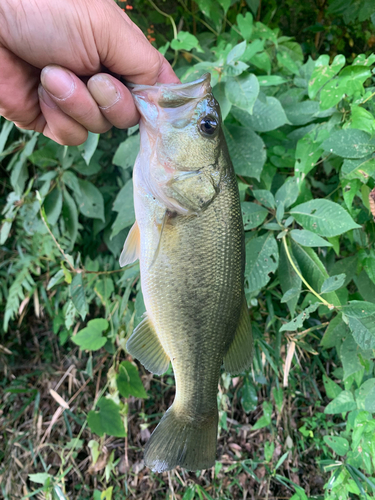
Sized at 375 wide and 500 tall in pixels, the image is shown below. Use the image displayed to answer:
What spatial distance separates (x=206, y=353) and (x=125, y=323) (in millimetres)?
1079

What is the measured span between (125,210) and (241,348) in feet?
2.66

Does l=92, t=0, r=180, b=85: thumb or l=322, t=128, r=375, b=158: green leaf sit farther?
l=322, t=128, r=375, b=158: green leaf

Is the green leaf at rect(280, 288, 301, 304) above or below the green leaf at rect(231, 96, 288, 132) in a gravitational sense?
below

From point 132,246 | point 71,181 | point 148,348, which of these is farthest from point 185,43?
point 148,348

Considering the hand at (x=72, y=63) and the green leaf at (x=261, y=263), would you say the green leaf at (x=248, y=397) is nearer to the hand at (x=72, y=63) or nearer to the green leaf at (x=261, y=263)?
the green leaf at (x=261, y=263)

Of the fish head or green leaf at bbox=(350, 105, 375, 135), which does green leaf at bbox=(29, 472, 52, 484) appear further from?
green leaf at bbox=(350, 105, 375, 135)

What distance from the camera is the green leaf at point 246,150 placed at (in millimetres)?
1345

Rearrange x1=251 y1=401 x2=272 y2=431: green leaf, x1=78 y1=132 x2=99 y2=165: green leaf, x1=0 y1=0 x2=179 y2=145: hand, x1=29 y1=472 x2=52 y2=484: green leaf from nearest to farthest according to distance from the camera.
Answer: x1=0 y1=0 x2=179 y2=145: hand < x1=78 y1=132 x2=99 y2=165: green leaf < x1=29 y1=472 x2=52 y2=484: green leaf < x1=251 y1=401 x2=272 y2=431: green leaf

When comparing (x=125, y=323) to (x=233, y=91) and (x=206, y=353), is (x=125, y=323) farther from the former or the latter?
(x=233, y=91)

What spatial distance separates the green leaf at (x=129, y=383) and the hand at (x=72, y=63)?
3.97ft

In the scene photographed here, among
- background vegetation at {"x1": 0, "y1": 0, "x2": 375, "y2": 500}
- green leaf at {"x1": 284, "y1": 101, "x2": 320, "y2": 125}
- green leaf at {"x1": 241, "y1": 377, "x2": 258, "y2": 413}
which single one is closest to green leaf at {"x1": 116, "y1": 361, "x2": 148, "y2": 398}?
background vegetation at {"x1": 0, "y1": 0, "x2": 375, "y2": 500}

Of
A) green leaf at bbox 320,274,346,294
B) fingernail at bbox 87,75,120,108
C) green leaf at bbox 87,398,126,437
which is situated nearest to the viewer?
fingernail at bbox 87,75,120,108

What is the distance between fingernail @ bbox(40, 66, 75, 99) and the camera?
0.89 meters

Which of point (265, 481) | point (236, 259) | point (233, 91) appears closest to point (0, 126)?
point (233, 91)
